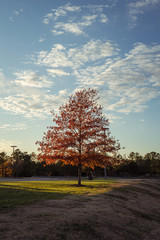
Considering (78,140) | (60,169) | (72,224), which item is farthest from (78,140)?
(60,169)

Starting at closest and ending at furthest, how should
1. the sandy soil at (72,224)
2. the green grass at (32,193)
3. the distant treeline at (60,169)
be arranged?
the sandy soil at (72,224) < the green grass at (32,193) < the distant treeline at (60,169)

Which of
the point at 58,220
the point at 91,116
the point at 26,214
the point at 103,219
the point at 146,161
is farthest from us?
the point at 146,161

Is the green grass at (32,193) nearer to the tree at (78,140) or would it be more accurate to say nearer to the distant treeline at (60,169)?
the tree at (78,140)

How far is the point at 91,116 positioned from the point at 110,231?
53.6 feet

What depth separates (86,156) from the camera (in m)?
22.7

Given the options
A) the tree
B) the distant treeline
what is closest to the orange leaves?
the tree

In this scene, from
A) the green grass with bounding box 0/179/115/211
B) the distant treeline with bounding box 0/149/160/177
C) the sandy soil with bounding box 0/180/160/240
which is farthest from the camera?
the distant treeline with bounding box 0/149/160/177

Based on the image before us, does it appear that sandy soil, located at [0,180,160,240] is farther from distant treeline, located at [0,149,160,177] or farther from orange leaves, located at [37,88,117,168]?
distant treeline, located at [0,149,160,177]

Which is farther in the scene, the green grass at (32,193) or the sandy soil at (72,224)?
the green grass at (32,193)

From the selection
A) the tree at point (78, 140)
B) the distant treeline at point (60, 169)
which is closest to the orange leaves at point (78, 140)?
the tree at point (78, 140)

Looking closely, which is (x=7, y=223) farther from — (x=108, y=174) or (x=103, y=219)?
(x=108, y=174)

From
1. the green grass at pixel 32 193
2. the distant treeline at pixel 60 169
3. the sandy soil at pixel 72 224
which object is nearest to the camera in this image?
the sandy soil at pixel 72 224

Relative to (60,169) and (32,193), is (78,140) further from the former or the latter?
(60,169)

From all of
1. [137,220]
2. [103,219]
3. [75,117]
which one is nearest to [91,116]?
[75,117]
